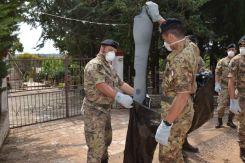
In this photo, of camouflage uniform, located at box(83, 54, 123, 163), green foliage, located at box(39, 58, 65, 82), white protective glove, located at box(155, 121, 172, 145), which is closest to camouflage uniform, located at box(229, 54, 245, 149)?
camouflage uniform, located at box(83, 54, 123, 163)

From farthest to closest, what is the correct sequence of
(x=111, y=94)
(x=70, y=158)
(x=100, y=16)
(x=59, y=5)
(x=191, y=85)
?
1. (x=59, y=5)
2. (x=100, y=16)
3. (x=70, y=158)
4. (x=111, y=94)
5. (x=191, y=85)

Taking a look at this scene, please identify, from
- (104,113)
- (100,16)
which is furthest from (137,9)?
(104,113)

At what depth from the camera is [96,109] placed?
4.64 metres

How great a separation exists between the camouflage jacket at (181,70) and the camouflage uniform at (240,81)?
7.33ft

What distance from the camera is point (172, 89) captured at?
12.2ft

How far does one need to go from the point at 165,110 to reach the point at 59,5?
9.71m

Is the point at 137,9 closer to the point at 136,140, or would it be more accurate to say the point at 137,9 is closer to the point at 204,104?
the point at 204,104

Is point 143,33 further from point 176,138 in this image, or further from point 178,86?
point 176,138

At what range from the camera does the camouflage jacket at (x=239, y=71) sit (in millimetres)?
5629

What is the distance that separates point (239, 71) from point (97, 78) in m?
2.52

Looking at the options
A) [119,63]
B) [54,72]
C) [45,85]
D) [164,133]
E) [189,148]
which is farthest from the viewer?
[54,72]

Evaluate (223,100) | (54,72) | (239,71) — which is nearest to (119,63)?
(54,72)

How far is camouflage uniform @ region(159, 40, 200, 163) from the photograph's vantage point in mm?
3553

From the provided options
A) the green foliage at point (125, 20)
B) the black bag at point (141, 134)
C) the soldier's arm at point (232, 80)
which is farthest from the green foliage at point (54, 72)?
the black bag at point (141, 134)
